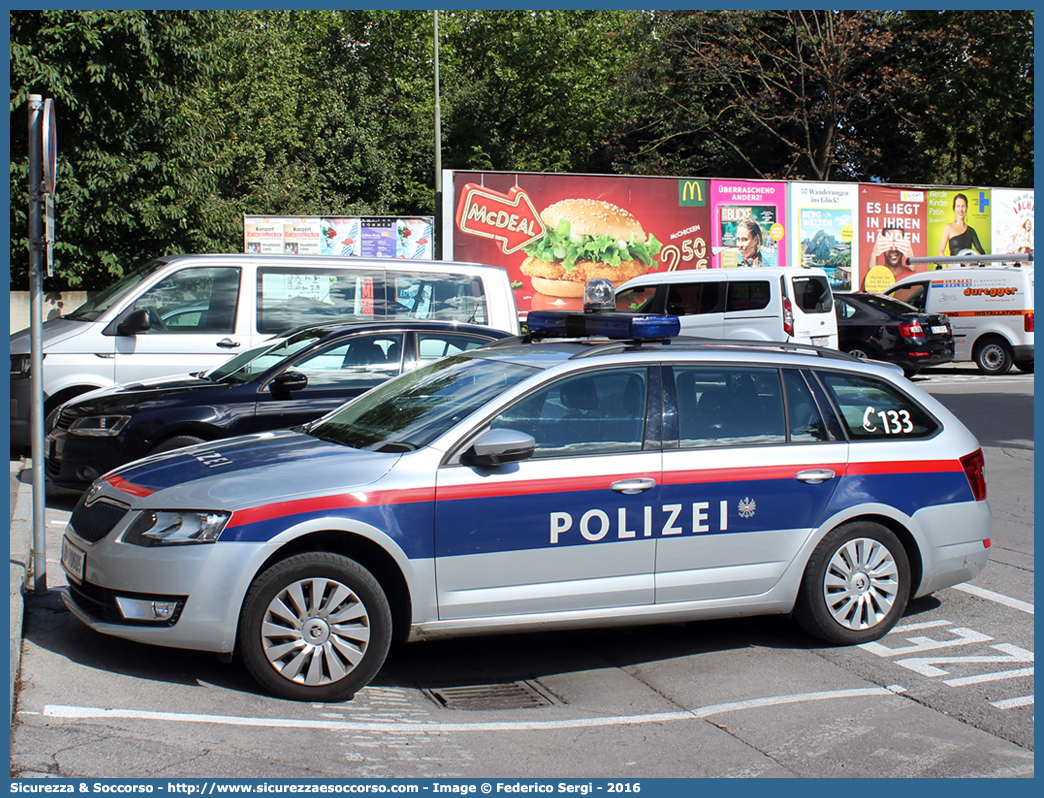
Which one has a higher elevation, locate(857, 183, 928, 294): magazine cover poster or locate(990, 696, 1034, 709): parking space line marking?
locate(857, 183, 928, 294): magazine cover poster

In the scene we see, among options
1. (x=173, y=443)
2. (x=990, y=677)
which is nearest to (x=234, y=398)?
(x=173, y=443)

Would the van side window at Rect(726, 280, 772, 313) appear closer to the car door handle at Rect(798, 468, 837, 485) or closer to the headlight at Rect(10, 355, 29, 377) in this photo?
the headlight at Rect(10, 355, 29, 377)

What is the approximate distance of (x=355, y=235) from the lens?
23672 mm

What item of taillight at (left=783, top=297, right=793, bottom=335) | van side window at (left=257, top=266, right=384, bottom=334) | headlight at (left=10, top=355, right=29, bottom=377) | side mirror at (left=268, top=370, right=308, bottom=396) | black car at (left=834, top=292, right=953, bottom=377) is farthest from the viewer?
black car at (left=834, top=292, right=953, bottom=377)

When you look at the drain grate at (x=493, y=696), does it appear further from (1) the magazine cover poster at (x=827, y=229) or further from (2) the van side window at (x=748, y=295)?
(1) the magazine cover poster at (x=827, y=229)

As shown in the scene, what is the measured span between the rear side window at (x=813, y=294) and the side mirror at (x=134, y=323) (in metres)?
→ 10.3

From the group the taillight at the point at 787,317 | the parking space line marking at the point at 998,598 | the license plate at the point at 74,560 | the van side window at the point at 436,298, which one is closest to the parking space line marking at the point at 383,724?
the license plate at the point at 74,560

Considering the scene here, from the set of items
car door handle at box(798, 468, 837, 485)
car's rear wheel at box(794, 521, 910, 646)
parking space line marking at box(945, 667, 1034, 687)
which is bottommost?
parking space line marking at box(945, 667, 1034, 687)

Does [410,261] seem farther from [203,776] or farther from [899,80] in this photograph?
[899,80]

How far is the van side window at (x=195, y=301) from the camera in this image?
9.84 m

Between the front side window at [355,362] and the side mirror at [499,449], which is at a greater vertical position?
the front side window at [355,362]

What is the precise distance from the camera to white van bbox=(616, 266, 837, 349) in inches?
634

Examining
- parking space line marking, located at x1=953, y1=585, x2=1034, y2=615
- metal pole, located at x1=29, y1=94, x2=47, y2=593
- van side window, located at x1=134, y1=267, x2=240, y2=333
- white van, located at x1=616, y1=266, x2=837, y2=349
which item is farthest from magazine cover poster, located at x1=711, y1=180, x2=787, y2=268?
metal pole, located at x1=29, y1=94, x2=47, y2=593

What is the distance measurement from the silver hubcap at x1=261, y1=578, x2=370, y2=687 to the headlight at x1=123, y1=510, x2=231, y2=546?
1.30 feet
